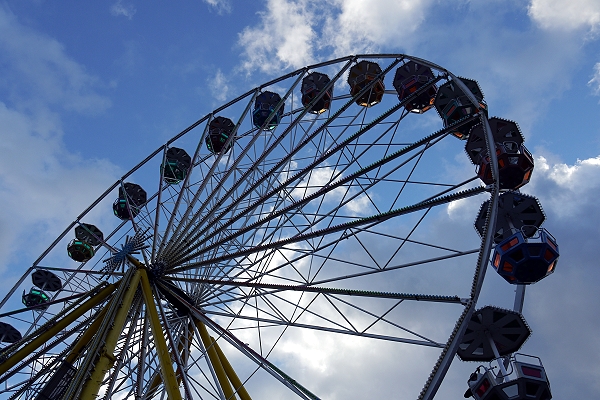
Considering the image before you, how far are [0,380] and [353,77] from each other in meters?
15.1

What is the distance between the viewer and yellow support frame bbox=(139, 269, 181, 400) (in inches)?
373

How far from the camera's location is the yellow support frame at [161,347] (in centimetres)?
948

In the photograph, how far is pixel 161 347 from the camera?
10.6m

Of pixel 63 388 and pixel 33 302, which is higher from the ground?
pixel 33 302

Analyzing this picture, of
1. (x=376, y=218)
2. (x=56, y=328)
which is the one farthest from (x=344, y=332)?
(x=56, y=328)

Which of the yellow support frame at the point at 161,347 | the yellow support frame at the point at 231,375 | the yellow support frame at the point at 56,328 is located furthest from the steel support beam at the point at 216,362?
the yellow support frame at the point at 56,328

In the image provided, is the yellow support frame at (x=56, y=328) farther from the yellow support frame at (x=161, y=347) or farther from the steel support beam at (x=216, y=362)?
the steel support beam at (x=216, y=362)

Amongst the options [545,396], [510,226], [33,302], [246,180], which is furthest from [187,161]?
[545,396]

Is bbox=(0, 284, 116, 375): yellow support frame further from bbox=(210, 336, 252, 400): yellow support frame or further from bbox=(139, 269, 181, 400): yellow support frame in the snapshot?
bbox=(210, 336, 252, 400): yellow support frame

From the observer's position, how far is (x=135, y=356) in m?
13.3

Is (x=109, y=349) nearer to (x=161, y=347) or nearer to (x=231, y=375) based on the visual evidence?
(x=161, y=347)

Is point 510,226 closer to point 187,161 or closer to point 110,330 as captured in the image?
point 110,330

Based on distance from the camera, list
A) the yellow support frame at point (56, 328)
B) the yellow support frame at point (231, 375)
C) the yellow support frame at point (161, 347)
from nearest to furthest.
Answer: the yellow support frame at point (161, 347) < the yellow support frame at point (56, 328) < the yellow support frame at point (231, 375)

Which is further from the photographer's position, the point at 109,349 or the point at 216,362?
the point at 216,362
